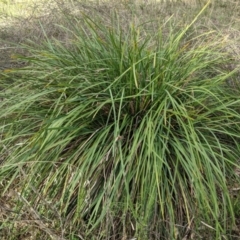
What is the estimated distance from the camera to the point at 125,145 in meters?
2.83

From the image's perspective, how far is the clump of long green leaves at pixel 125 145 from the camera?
2.65m

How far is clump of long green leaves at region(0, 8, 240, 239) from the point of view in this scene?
104 inches

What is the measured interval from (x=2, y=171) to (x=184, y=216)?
1.14 metres

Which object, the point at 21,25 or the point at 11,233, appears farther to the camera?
the point at 21,25

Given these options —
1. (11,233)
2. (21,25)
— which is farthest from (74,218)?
(21,25)

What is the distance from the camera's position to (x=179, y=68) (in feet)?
10.2

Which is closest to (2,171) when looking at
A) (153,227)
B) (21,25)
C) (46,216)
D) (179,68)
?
(46,216)

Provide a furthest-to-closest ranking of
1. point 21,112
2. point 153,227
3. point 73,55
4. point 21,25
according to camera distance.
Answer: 1. point 21,25
2. point 73,55
3. point 21,112
4. point 153,227

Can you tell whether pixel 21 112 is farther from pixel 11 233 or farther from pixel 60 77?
pixel 11 233

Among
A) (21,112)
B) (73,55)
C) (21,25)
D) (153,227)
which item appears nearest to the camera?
(153,227)

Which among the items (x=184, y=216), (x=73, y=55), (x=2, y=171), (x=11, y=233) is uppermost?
(x=73, y=55)

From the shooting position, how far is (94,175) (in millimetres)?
2760

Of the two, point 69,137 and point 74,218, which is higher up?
point 69,137

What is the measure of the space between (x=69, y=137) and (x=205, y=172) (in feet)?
2.79
